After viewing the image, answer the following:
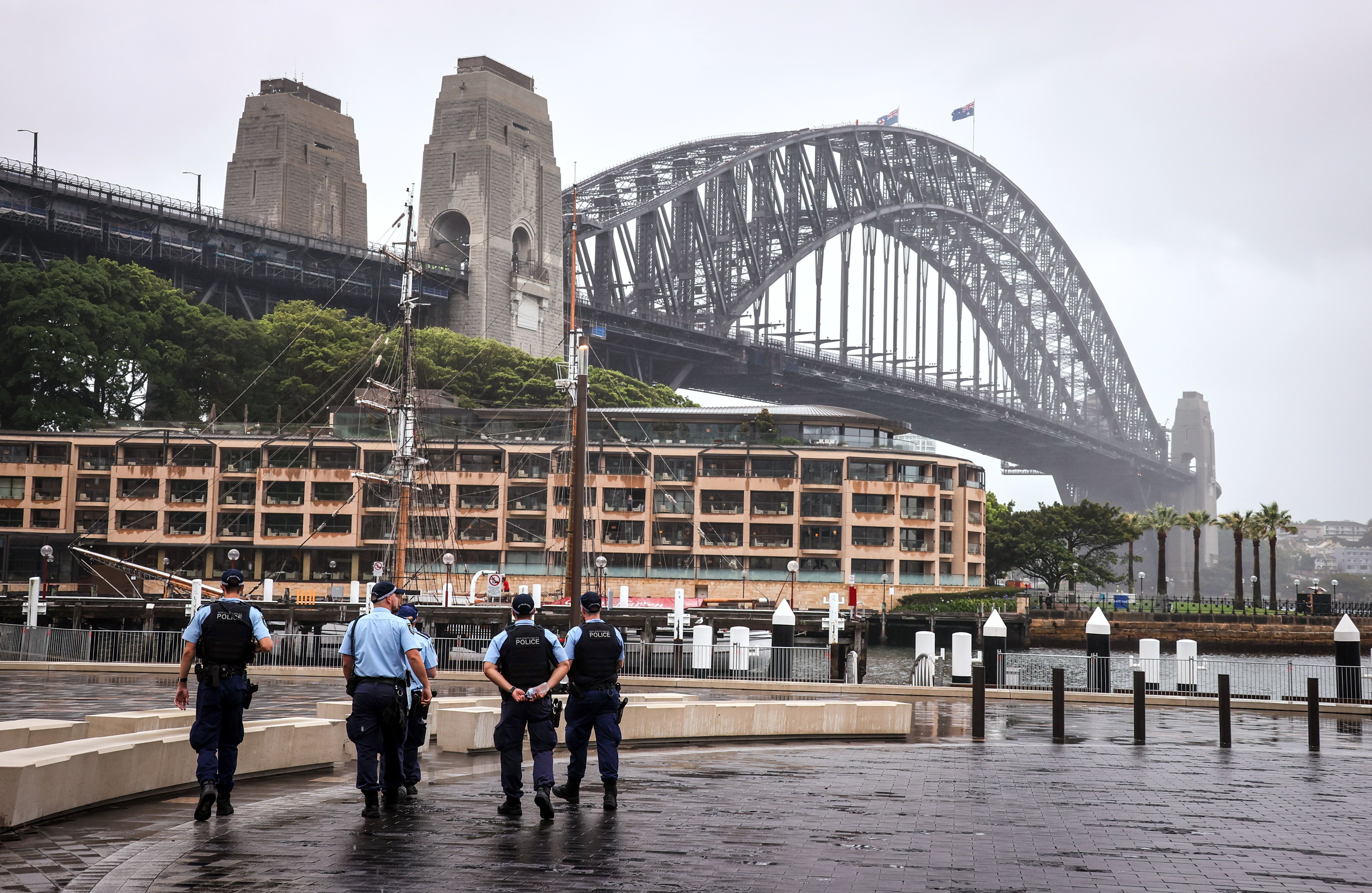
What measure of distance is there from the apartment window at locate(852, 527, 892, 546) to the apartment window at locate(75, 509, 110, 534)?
2237 inches

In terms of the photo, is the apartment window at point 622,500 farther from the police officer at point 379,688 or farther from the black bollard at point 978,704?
the police officer at point 379,688

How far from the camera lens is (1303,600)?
381 ft

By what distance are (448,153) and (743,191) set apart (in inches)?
2389

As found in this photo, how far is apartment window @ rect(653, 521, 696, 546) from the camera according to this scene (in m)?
106

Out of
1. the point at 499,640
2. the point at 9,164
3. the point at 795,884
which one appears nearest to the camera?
the point at 795,884

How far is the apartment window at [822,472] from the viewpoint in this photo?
105688 millimetres

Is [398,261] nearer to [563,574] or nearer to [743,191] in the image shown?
[563,574]

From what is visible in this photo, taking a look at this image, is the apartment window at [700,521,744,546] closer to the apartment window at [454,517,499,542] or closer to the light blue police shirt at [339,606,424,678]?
the apartment window at [454,517,499,542]

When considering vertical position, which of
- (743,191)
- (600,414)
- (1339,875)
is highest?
(743,191)

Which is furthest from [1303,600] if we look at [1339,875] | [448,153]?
[1339,875]

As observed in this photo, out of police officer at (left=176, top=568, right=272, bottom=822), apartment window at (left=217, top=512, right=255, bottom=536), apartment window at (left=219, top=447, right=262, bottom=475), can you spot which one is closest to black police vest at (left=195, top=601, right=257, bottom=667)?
police officer at (left=176, top=568, right=272, bottom=822)

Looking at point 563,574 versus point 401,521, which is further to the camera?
point 563,574

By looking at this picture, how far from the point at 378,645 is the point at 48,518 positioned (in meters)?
100.0

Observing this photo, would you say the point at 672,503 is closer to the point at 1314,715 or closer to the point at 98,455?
the point at 98,455
